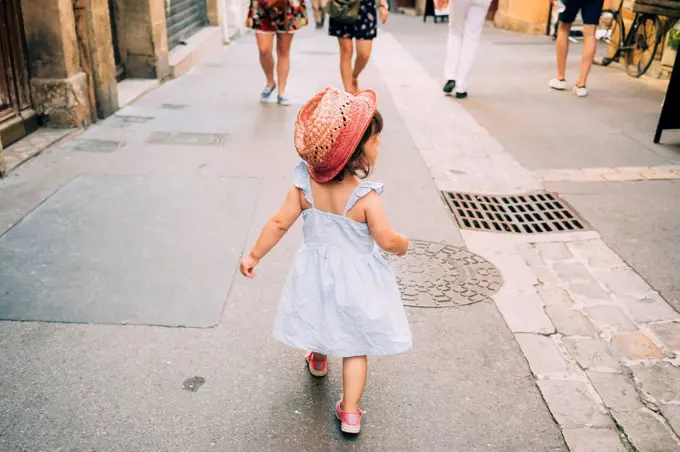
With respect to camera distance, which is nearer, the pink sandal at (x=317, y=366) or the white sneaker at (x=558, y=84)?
the pink sandal at (x=317, y=366)

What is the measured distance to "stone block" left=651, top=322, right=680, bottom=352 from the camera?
3264 mm

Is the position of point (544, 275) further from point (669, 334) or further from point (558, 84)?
point (558, 84)

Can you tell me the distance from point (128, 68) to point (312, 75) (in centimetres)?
244

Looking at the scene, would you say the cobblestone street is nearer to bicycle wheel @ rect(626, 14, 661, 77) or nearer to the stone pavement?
the stone pavement

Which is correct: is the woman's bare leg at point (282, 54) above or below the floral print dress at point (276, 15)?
below

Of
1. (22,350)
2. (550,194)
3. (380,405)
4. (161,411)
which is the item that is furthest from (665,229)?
(22,350)

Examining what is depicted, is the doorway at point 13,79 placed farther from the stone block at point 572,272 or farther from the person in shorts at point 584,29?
the person in shorts at point 584,29

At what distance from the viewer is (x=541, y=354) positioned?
125 inches

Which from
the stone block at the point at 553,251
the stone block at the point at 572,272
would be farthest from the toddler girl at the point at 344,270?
the stone block at the point at 553,251

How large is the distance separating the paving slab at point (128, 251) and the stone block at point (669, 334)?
7.24 feet

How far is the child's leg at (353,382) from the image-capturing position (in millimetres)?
2631

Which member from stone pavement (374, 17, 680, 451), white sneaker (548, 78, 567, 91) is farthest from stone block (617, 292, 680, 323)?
white sneaker (548, 78, 567, 91)

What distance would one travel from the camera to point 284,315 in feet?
8.93

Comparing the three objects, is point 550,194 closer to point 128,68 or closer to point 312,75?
point 312,75
